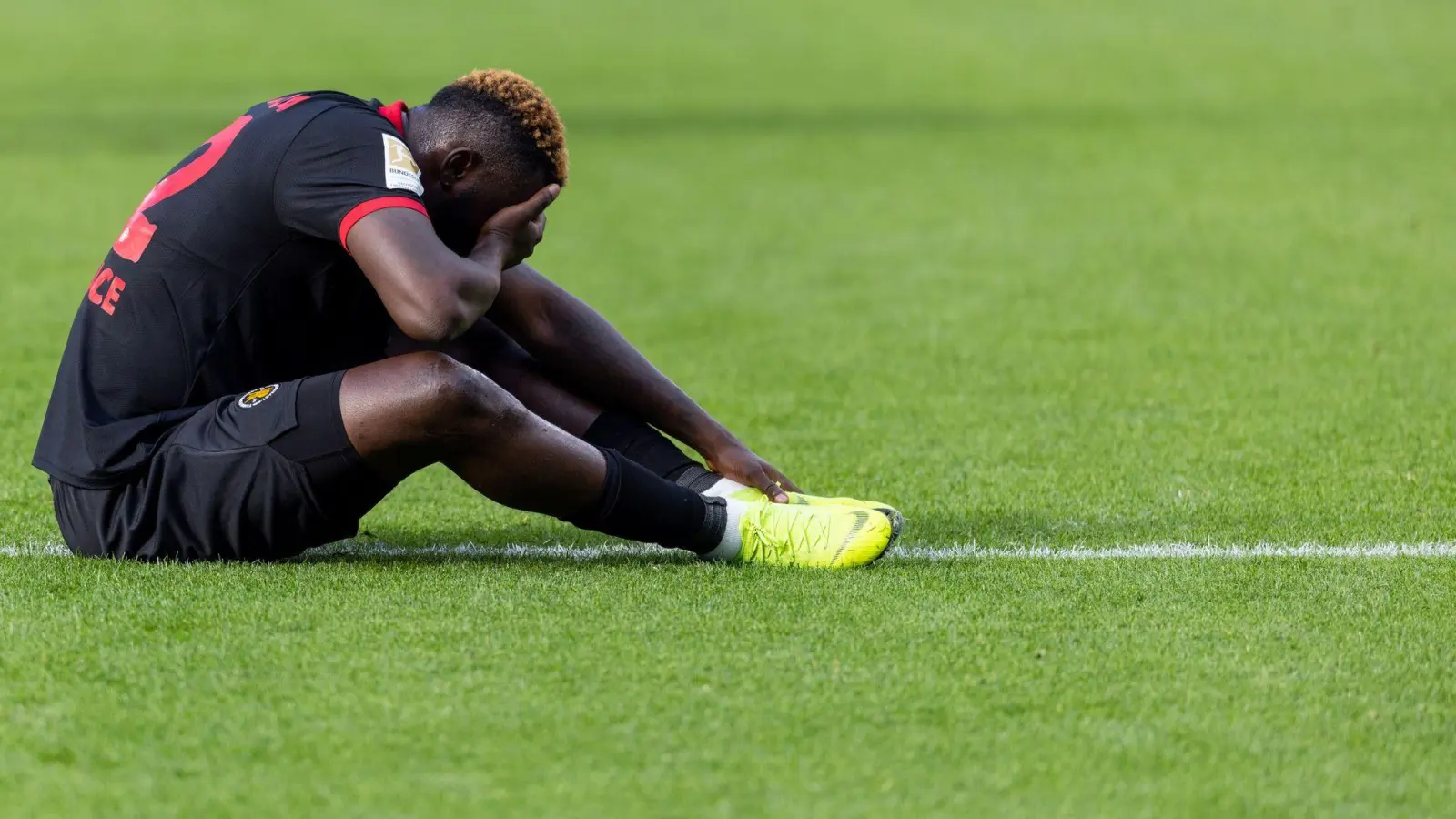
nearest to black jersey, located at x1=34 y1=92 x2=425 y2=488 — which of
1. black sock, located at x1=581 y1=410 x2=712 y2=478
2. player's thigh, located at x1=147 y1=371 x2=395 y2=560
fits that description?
player's thigh, located at x1=147 y1=371 x2=395 y2=560

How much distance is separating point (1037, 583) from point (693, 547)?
32.2 inches

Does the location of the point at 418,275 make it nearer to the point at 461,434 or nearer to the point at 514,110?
the point at 461,434

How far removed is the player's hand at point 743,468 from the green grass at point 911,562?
0.37 meters

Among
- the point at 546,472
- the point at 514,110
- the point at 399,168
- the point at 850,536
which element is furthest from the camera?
the point at 850,536

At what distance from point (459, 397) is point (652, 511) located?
59cm

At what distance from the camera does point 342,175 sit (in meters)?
3.97

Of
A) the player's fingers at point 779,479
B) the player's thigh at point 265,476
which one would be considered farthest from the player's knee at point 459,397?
the player's fingers at point 779,479

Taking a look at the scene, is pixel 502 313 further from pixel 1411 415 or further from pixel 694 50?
pixel 694 50

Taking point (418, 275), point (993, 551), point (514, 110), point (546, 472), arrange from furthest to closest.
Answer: point (993, 551) < point (514, 110) < point (546, 472) < point (418, 275)

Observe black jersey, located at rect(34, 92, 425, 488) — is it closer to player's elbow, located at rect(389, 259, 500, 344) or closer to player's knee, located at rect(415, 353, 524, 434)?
player's elbow, located at rect(389, 259, 500, 344)

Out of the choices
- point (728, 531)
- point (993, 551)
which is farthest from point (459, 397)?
point (993, 551)

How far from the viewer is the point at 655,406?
15.7 ft

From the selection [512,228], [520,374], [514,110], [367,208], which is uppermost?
[514,110]

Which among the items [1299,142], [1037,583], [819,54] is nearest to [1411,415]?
[1037,583]
